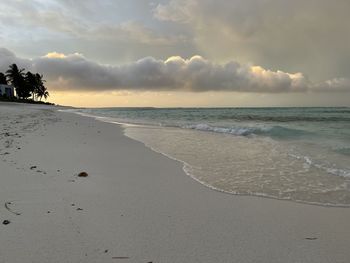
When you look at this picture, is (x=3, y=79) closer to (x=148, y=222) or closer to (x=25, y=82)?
(x=25, y=82)

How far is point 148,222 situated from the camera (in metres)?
3.63

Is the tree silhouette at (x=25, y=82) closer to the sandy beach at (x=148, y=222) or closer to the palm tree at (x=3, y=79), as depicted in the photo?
the palm tree at (x=3, y=79)

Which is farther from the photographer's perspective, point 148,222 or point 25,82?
point 25,82

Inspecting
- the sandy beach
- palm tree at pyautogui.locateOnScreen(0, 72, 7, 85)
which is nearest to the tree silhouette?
palm tree at pyautogui.locateOnScreen(0, 72, 7, 85)

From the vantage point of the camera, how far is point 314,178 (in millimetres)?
6184

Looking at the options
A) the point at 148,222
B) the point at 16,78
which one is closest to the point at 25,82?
the point at 16,78

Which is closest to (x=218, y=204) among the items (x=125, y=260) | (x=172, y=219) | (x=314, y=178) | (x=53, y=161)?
(x=172, y=219)

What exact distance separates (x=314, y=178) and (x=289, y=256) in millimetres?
3745

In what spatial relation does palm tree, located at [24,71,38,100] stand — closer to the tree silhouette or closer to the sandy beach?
the tree silhouette

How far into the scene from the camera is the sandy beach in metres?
2.89

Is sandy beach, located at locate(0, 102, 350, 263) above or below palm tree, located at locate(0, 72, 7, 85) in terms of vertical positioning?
below

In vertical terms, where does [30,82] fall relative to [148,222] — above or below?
above

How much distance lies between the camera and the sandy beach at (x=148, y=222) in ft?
9.47

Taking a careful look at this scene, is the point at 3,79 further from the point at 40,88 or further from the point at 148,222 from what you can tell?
the point at 148,222
